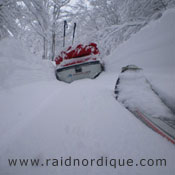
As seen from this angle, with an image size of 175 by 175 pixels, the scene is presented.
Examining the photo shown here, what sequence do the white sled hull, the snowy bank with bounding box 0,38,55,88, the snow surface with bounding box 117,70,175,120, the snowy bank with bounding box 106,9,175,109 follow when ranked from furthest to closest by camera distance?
the white sled hull < the snowy bank with bounding box 0,38,55,88 < the snowy bank with bounding box 106,9,175,109 < the snow surface with bounding box 117,70,175,120

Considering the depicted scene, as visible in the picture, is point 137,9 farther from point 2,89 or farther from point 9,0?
point 2,89

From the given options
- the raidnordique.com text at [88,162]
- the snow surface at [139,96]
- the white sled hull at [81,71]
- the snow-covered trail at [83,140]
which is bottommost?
the raidnordique.com text at [88,162]

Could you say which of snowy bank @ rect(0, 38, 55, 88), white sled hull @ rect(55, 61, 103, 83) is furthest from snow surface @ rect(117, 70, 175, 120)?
snowy bank @ rect(0, 38, 55, 88)

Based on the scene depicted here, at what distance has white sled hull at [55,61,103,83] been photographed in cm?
227

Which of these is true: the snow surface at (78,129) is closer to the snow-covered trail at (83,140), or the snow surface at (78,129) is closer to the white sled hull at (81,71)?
the snow-covered trail at (83,140)

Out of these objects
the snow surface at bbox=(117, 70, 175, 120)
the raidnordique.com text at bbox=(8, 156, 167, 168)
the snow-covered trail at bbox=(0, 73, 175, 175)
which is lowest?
the raidnordique.com text at bbox=(8, 156, 167, 168)

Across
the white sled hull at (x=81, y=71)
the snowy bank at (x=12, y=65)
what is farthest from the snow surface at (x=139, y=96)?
the snowy bank at (x=12, y=65)

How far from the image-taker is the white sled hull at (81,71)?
227 cm

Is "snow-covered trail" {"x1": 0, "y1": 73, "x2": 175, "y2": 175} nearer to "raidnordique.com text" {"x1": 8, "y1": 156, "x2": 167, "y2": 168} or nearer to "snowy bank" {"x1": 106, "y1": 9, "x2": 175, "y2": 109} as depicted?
"raidnordique.com text" {"x1": 8, "y1": 156, "x2": 167, "y2": 168}

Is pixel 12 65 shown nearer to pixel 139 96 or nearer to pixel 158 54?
pixel 139 96

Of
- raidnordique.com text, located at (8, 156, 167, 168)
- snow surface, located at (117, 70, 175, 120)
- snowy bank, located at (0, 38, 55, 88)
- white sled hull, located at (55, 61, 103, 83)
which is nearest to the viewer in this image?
raidnordique.com text, located at (8, 156, 167, 168)

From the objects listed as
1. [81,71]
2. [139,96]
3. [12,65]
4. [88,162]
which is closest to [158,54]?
[139,96]

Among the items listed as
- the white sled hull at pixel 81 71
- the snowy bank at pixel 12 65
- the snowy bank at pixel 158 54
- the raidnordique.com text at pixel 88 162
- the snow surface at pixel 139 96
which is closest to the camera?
the raidnordique.com text at pixel 88 162

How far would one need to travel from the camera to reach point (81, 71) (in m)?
2.29
